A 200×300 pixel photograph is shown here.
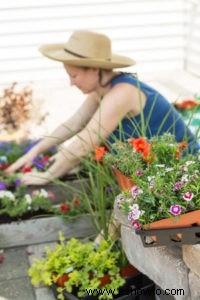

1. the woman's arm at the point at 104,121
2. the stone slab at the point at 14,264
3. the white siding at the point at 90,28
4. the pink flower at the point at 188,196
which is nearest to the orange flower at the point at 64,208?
the woman's arm at the point at 104,121

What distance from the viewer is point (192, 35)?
801cm

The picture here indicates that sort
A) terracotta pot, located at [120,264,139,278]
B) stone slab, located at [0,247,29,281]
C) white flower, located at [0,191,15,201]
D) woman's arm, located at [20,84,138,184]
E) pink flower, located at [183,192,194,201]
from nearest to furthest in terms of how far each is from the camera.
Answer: pink flower, located at [183,192,194,201]
terracotta pot, located at [120,264,139,278]
stone slab, located at [0,247,29,281]
woman's arm, located at [20,84,138,184]
white flower, located at [0,191,15,201]

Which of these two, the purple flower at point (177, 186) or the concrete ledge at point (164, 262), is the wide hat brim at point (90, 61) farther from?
the purple flower at point (177, 186)

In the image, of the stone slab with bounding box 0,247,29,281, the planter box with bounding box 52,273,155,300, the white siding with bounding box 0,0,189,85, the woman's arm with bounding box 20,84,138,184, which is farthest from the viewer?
the white siding with bounding box 0,0,189,85

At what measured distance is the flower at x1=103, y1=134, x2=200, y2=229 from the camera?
88.7 inches

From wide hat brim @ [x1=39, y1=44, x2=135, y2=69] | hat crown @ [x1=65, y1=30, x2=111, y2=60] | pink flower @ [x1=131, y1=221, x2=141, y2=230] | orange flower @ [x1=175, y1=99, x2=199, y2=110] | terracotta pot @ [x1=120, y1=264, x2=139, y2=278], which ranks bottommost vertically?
orange flower @ [x1=175, y1=99, x2=199, y2=110]

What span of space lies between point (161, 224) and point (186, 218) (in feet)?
0.31

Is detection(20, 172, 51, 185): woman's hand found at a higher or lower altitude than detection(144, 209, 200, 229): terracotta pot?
lower

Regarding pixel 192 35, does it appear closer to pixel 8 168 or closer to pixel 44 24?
pixel 44 24

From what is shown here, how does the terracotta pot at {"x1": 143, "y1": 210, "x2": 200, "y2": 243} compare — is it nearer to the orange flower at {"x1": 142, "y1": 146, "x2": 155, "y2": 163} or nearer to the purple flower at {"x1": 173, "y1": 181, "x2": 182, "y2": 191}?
the purple flower at {"x1": 173, "y1": 181, "x2": 182, "y2": 191}

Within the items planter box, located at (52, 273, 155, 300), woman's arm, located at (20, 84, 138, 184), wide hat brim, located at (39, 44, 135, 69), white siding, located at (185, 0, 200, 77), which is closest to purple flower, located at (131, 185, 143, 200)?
planter box, located at (52, 273, 155, 300)

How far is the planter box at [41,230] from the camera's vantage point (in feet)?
11.8

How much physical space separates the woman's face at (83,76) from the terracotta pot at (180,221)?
1.61 meters

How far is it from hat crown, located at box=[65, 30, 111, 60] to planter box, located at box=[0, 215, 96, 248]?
92 cm
